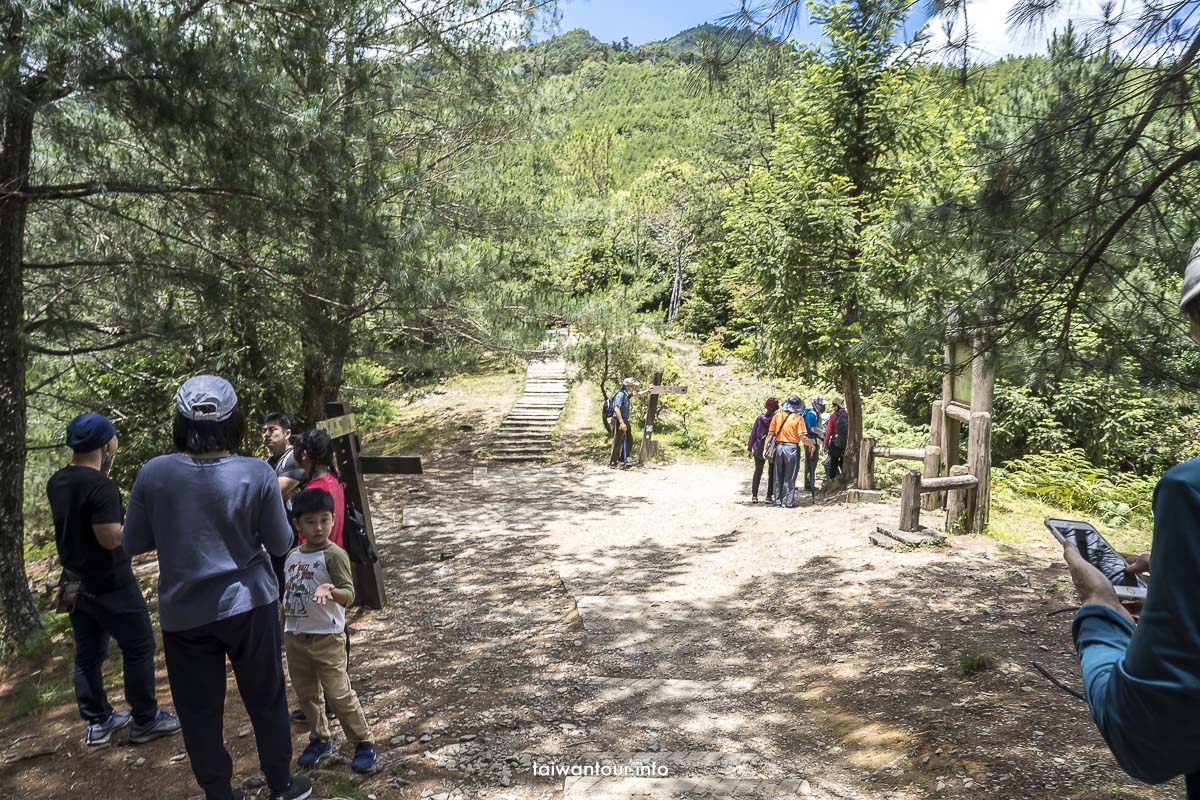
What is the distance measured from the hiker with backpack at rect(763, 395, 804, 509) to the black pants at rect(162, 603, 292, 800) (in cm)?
819

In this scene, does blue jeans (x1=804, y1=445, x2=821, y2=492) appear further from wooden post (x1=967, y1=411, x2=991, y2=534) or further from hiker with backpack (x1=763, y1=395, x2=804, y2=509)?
wooden post (x1=967, y1=411, x2=991, y2=534)

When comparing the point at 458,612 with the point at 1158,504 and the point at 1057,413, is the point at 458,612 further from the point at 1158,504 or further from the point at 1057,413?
the point at 1057,413

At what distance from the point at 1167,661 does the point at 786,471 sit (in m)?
9.60

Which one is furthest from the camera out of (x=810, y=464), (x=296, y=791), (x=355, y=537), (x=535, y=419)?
(x=535, y=419)

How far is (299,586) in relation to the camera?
345 centimetres

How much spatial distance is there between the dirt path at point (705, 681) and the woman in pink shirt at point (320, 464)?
3.81 feet

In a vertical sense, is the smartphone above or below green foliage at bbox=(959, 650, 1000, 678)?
above

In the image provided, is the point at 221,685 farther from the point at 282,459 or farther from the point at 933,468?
the point at 933,468

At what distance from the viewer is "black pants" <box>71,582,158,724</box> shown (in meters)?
3.85

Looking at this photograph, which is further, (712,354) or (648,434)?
(712,354)

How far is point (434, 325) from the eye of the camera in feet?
35.7

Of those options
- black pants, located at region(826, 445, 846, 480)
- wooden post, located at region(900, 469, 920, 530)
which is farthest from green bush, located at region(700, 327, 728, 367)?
wooden post, located at region(900, 469, 920, 530)

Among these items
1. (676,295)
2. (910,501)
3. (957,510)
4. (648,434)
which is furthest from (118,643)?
(676,295)

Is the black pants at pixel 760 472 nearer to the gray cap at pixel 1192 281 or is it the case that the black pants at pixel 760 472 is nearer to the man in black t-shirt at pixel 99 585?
the man in black t-shirt at pixel 99 585
